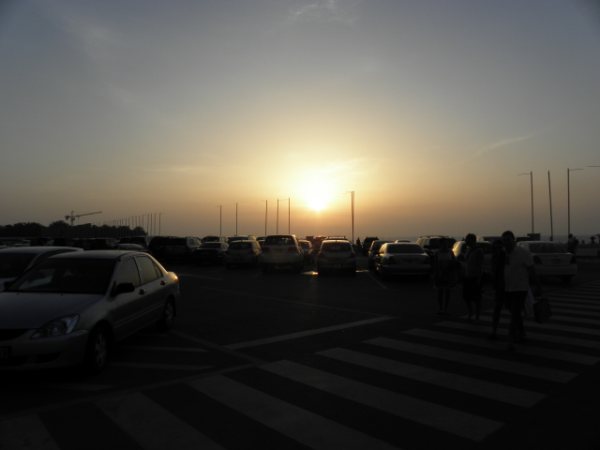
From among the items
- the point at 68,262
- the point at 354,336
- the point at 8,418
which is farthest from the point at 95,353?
the point at 354,336

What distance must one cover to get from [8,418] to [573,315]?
1103 centimetres

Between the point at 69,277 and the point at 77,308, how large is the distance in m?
1.30

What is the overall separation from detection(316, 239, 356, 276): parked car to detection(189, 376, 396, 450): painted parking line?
614 inches

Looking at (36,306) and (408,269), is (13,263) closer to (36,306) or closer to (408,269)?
(36,306)

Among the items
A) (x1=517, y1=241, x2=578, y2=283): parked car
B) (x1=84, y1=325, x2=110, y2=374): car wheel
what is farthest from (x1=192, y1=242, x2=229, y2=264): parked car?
(x1=84, y1=325, x2=110, y2=374): car wheel

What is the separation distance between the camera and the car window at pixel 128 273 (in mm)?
7400

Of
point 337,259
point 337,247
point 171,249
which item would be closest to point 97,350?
point 337,259

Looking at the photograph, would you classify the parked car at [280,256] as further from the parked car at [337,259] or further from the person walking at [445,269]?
the person walking at [445,269]

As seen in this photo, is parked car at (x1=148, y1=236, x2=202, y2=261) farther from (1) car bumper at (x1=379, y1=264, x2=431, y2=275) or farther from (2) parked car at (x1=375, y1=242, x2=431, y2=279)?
(1) car bumper at (x1=379, y1=264, x2=431, y2=275)

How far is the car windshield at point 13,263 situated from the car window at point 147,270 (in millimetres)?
2666

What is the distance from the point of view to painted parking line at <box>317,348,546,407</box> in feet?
17.7

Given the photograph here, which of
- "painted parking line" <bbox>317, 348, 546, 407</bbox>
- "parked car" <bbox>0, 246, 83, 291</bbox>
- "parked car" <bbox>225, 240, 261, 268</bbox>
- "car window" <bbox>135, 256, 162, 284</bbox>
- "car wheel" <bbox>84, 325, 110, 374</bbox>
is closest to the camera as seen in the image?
"painted parking line" <bbox>317, 348, 546, 407</bbox>

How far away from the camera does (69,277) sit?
7.25 meters

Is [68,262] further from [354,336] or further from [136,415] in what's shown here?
[354,336]
